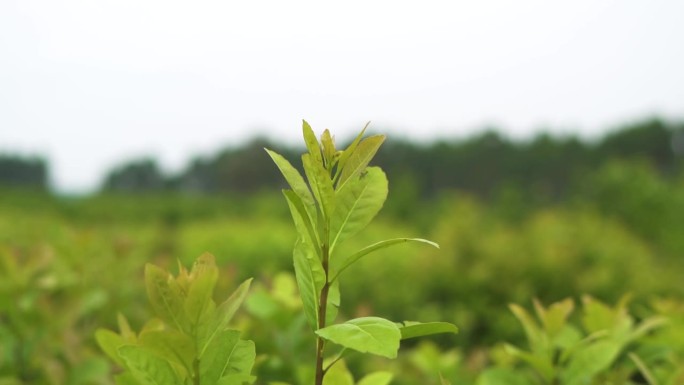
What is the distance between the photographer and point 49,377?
1.42 meters

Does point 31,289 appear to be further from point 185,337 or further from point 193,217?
point 193,217

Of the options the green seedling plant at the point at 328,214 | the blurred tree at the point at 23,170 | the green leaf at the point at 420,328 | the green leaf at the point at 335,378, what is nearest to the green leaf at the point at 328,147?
the green seedling plant at the point at 328,214

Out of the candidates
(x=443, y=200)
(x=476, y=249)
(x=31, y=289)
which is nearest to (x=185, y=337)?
(x=31, y=289)

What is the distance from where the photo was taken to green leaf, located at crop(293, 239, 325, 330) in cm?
→ 79

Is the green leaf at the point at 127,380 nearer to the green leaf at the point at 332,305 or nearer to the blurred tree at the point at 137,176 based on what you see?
the green leaf at the point at 332,305

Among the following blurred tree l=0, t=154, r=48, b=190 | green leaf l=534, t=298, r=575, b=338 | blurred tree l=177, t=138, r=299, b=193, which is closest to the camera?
green leaf l=534, t=298, r=575, b=338

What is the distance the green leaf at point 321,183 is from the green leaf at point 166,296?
196 millimetres

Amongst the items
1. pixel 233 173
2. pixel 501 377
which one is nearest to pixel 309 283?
pixel 501 377

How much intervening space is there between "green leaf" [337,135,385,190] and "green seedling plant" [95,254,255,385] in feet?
0.59

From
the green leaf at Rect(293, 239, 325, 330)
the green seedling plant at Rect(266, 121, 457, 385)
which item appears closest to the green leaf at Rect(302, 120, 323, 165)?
the green seedling plant at Rect(266, 121, 457, 385)

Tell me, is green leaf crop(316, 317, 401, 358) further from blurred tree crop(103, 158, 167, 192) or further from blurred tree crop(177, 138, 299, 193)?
blurred tree crop(103, 158, 167, 192)

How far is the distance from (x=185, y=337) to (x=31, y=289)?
130 cm

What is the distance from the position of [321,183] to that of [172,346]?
0.25 meters

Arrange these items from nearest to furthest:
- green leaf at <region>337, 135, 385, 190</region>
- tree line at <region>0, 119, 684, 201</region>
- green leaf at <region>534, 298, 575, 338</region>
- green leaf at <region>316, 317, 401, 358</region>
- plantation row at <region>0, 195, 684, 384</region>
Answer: green leaf at <region>316, 317, 401, 358</region> < green leaf at <region>337, 135, 385, 190</region> < green leaf at <region>534, 298, 575, 338</region> < plantation row at <region>0, 195, 684, 384</region> < tree line at <region>0, 119, 684, 201</region>
